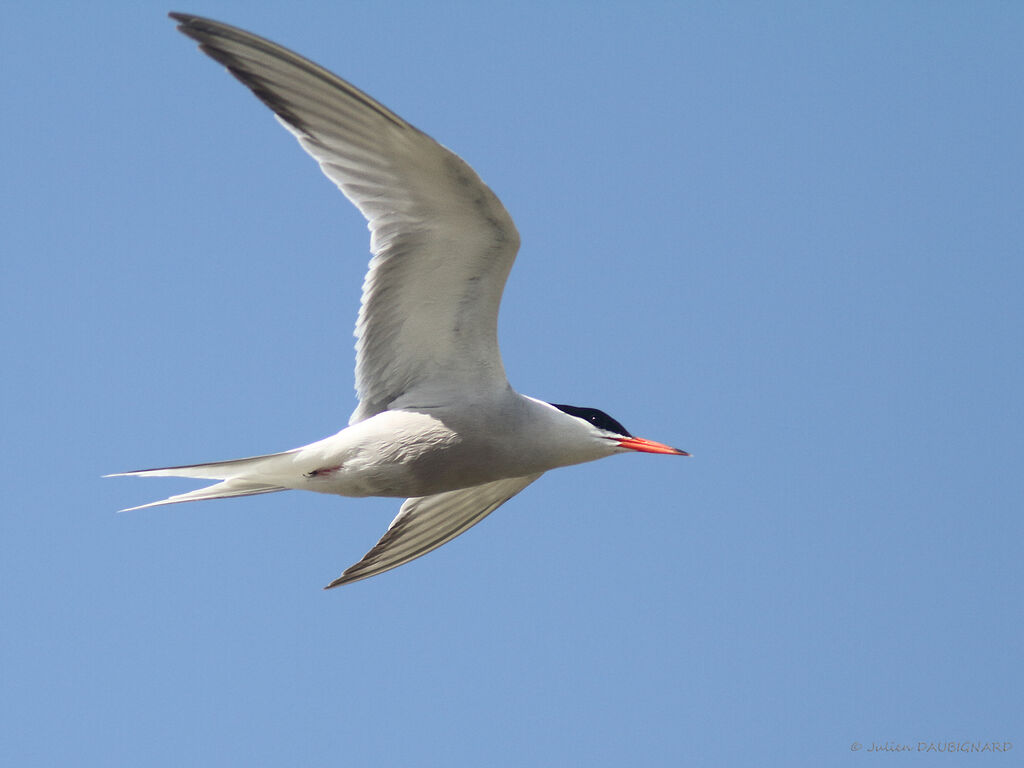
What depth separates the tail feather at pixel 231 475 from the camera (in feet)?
16.9

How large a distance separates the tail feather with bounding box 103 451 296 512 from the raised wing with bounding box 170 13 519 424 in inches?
19.1

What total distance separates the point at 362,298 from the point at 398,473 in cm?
83

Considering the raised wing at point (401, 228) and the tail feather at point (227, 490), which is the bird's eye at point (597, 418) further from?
the tail feather at point (227, 490)

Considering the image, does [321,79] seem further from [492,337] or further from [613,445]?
[613,445]

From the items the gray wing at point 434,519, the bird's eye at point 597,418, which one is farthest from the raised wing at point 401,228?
the gray wing at point 434,519

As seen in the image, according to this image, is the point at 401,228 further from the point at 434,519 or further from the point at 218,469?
the point at 434,519

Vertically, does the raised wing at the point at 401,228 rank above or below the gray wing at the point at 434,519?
above

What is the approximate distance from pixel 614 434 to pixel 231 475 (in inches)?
72.4

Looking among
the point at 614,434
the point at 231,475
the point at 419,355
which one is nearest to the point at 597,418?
the point at 614,434

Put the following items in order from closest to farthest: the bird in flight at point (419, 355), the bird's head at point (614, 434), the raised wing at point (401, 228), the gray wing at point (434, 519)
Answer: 1. the raised wing at point (401, 228)
2. the bird in flight at point (419, 355)
3. the bird's head at point (614, 434)
4. the gray wing at point (434, 519)

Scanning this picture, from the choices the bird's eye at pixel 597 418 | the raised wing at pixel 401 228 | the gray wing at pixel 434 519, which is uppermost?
the raised wing at pixel 401 228

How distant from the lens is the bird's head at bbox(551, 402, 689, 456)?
5.71m

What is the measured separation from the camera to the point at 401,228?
521cm

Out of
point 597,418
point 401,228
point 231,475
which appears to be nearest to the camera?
point 401,228
